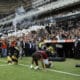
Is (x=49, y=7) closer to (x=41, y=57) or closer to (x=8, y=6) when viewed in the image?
(x=8, y=6)

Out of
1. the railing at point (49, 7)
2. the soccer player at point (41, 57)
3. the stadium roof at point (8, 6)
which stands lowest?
the soccer player at point (41, 57)

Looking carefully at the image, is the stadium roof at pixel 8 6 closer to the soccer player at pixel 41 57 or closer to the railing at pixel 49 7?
the railing at pixel 49 7

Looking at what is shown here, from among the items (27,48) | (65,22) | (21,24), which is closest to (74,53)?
(27,48)

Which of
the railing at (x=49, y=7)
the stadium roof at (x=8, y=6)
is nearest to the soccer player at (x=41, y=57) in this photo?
the railing at (x=49, y=7)

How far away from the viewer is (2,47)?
30266 millimetres

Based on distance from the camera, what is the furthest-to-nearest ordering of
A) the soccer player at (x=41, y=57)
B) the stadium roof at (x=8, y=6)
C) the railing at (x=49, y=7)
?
the stadium roof at (x=8, y=6)
the railing at (x=49, y=7)
the soccer player at (x=41, y=57)

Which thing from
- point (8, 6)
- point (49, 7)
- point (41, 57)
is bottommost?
point (41, 57)

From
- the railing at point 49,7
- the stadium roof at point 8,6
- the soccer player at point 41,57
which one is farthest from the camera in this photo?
the stadium roof at point 8,6

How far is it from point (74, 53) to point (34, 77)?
36.9ft

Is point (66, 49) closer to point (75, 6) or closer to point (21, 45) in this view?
point (21, 45)

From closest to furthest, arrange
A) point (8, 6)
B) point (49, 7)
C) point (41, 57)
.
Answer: point (41, 57) < point (49, 7) < point (8, 6)

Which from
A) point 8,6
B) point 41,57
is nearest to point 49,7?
point 8,6

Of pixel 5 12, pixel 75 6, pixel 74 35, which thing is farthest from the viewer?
pixel 5 12

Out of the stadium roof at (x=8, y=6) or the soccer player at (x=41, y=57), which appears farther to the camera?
the stadium roof at (x=8, y=6)
